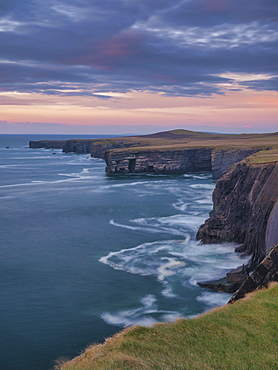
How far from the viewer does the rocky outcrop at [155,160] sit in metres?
139

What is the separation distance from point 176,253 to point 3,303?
20.2 metres

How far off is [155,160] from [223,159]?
85.2 feet

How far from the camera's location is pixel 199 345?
1691 cm

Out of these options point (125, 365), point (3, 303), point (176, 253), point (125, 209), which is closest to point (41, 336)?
point (3, 303)

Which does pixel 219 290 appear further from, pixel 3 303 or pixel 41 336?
pixel 3 303

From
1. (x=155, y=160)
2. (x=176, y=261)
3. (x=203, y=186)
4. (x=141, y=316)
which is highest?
(x=155, y=160)

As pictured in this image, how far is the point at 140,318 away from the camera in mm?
32062

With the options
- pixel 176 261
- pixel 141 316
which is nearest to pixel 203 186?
Answer: pixel 176 261

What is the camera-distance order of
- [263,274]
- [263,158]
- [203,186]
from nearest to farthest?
[263,274]
[263,158]
[203,186]

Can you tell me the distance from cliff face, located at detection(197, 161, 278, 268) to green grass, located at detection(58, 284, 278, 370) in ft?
54.4

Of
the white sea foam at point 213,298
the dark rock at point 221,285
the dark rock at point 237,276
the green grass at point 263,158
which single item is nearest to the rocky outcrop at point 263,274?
the white sea foam at point 213,298

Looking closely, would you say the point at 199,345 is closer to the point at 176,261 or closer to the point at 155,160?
the point at 176,261

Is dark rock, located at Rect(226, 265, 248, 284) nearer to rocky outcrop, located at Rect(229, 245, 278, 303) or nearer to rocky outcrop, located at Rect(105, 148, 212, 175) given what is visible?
rocky outcrop, located at Rect(229, 245, 278, 303)

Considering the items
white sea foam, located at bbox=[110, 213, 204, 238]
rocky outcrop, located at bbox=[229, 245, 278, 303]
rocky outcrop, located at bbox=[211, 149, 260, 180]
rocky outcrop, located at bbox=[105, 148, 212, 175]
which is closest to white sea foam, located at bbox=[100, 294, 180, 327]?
rocky outcrop, located at bbox=[229, 245, 278, 303]
